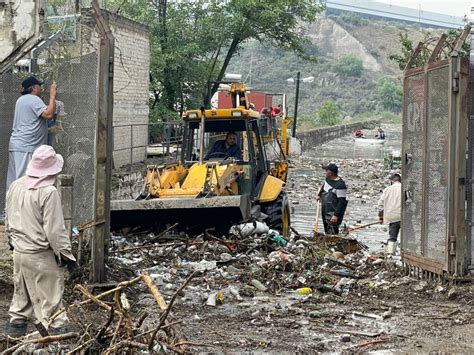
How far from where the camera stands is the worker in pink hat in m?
6.56

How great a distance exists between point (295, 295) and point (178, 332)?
3.41 m

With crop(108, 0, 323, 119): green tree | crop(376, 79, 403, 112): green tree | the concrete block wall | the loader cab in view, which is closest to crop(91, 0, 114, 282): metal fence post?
the loader cab

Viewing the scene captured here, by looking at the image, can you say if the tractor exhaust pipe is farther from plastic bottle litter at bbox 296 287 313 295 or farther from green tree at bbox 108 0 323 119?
green tree at bbox 108 0 323 119

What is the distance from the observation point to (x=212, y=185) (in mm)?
13039

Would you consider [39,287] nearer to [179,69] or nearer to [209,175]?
[209,175]

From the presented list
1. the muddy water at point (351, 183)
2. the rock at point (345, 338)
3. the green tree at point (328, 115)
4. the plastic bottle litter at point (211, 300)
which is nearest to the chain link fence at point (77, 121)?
the plastic bottle litter at point (211, 300)

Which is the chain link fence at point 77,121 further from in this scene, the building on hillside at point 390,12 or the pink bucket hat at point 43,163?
the building on hillside at point 390,12

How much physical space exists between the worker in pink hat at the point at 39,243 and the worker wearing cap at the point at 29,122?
3006 mm

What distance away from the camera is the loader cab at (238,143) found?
14008mm

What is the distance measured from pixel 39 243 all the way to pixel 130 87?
1823cm

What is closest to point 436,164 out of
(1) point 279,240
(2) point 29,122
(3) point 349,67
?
(1) point 279,240

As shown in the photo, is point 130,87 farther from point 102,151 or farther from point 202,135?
point 102,151

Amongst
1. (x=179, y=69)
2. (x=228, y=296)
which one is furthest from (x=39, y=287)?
(x=179, y=69)

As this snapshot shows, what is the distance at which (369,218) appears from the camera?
19.5 meters
